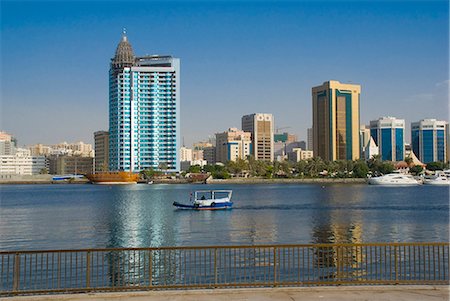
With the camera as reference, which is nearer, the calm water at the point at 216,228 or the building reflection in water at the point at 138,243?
the building reflection in water at the point at 138,243

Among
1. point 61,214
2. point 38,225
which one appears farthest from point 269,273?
point 61,214

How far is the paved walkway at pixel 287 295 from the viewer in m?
17.2

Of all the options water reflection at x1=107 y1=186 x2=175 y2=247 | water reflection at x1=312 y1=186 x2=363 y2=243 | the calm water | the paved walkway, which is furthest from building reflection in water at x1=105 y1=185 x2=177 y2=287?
water reflection at x1=312 y1=186 x2=363 y2=243

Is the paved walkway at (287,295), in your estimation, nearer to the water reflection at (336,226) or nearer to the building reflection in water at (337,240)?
the building reflection in water at (337,240)

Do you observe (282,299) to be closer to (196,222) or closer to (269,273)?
(269,273)

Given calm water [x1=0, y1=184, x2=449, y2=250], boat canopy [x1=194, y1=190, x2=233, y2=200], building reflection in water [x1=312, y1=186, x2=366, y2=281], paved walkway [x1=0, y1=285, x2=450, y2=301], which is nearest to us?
paved walkway [x1=0, y1=285, x2=450, y2=301]

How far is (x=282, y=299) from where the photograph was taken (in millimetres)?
17172

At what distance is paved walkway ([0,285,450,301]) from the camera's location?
1719 centimetres

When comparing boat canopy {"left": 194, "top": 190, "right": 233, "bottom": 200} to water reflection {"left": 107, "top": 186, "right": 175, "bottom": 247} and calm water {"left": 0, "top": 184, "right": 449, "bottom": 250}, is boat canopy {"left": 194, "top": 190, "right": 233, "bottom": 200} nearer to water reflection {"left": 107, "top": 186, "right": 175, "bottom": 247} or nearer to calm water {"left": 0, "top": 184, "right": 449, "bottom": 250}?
calm water {"left": 0, "top": 184, "right": 449, "bottom": 250}

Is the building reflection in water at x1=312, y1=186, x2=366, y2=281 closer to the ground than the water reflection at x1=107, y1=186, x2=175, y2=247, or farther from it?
farther from it

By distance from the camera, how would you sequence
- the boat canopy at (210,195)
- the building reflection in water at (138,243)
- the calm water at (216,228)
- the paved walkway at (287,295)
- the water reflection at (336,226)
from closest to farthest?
1. the paved walkway at (287,295)
2. the building reflection in water at (138,243)
3. the calm water at (216,228)
4. the water reflection at (336,226)
5. the boat canopy at (210,195)

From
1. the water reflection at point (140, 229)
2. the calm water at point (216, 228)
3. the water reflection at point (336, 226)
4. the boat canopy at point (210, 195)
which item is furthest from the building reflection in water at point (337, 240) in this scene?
the boat canopy at point (210, 195)

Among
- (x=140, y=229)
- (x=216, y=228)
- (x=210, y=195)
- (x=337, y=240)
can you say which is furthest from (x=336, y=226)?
(x=210, y=195)

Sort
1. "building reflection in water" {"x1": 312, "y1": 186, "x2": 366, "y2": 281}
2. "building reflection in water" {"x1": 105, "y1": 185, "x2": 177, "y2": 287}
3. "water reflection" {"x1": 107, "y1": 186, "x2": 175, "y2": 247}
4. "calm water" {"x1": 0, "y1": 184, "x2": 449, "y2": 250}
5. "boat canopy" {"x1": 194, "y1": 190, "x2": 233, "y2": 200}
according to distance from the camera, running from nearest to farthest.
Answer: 1. "building reflection in water" {"x1": 105, "y1": 185, "x2": 177, "y2": 287}
2. "building reflection in water" {"x1": 312, "y1": 186, "x2": 366, "y2": 281}
3. "water reflection" {"x1": 107, "y1": 186, "x2": 175, "y2": 247}
4. "calm water" {"x1": 0, "y1": 184, "x2": 449, "y2": 250}
5. "boat canopy" {"x1": 194, "y1": 190, "x2": 233, "y2": 200}
